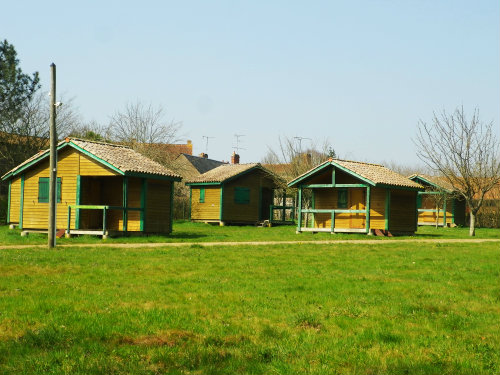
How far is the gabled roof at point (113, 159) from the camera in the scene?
994 inches

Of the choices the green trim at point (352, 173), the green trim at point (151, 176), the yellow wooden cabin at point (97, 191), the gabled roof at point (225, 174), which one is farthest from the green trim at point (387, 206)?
the gabled roof at point (225, 174)

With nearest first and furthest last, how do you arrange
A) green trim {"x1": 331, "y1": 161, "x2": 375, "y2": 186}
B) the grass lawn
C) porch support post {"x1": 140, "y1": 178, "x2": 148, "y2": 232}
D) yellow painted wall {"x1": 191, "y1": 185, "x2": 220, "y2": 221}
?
the grass lawn < porch support post {"x1": 140, "y1": 178, "x2": 148, "y2": 232} < green trim {"x1": 331, "y1": 161, "x2": 375, "y2": 186} < yellow painted wall {"x1": 191, "y1": 185, "x2": 220, "y2": 221}

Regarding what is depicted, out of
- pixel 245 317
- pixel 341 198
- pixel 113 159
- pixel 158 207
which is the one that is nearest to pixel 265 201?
pixel 341 198

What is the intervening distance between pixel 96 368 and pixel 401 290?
6.58m

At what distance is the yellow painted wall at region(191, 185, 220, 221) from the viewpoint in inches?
1636

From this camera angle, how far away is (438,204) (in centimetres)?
4794

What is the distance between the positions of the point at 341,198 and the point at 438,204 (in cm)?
1885

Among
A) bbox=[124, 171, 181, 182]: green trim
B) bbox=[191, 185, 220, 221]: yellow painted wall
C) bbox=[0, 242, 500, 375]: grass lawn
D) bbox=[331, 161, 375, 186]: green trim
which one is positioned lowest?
bbox=[0, 242, 500, 375]: grass lawn

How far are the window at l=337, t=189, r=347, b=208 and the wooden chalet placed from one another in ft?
55.2

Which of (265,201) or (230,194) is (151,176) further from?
(265,201)

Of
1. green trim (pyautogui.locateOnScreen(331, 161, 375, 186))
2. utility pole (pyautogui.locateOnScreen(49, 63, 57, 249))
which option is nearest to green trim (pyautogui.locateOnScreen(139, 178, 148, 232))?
utility pole (pyautogui.locateOnScreen(49, 63, 57, 249))

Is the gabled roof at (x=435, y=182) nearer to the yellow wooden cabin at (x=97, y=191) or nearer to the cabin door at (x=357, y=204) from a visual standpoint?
the cabin door at (x=357, y=204)

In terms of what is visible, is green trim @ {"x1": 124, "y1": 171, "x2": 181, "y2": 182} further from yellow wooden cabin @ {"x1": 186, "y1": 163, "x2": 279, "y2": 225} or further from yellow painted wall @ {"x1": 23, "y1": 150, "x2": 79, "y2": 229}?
yellow wooden cabin @ {"x1": 186, "y1": 163, "x2": 279, "y2": 225}

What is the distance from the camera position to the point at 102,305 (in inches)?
357
